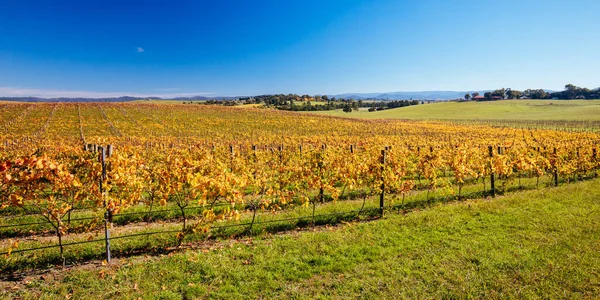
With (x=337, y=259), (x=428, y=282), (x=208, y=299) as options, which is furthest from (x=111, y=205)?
(x=428, y=282)

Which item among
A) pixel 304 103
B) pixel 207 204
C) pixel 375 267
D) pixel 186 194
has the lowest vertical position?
pixel 375 267

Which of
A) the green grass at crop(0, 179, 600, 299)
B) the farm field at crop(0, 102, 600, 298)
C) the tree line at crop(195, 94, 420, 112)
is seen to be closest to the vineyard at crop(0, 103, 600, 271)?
the farm field at crop(0, 102, 600, 298)

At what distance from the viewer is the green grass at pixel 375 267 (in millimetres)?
6027

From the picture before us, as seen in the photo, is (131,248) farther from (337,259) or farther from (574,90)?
(574,90)

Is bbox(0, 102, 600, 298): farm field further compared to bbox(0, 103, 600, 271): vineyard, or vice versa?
bbox(0, 103, 600, 271): vineyard

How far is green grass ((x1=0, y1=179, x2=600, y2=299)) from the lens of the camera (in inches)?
237

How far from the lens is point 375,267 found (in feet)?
22.8

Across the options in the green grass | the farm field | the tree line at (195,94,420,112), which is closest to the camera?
the green grass

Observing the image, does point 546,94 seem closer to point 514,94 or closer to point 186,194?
point 514,94

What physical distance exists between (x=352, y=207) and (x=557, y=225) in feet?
20.5

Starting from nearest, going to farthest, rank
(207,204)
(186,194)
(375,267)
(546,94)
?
(375,267), (186,194), (207,204), (546,94)

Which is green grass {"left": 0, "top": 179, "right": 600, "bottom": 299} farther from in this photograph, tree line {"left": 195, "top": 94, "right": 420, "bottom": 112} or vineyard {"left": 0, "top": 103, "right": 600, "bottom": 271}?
tree line {"left": 195, "top": 94, "right": 420, "bottom": 112}

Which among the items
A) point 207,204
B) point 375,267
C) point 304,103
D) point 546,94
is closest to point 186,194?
point 207,204

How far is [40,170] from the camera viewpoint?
6.20 m
